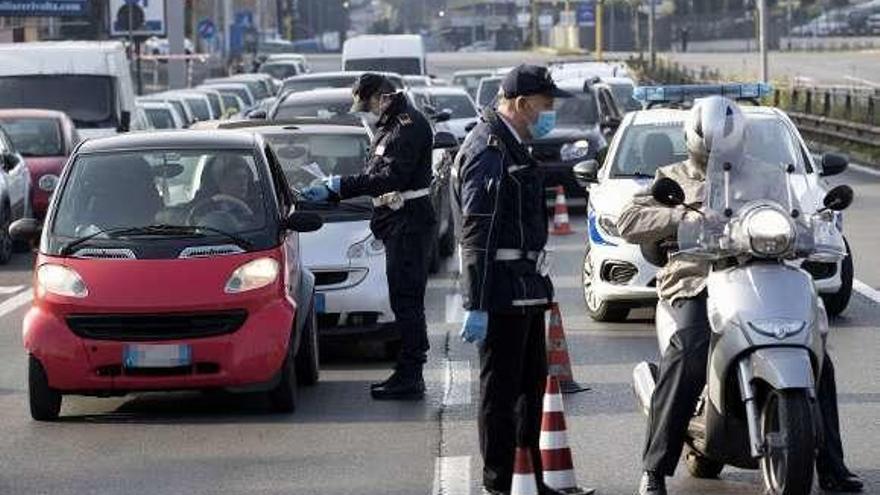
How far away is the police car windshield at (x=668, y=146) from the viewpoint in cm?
1655

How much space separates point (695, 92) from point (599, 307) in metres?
2.61

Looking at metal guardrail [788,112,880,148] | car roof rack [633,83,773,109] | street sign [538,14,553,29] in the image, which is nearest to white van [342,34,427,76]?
metal guardrail [788,112,880,148]

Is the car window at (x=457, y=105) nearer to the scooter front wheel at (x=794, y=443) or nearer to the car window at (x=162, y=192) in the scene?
the car window at (x=162, y=192)

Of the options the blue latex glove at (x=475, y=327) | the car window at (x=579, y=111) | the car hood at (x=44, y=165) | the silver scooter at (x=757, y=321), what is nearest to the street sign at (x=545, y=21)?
the car window at (x=579, y=111)

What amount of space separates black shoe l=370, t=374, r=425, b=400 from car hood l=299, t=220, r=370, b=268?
1.85 metres

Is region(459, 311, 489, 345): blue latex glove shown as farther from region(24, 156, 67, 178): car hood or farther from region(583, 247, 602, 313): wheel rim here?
region(24, 156, 67, 178): car hood

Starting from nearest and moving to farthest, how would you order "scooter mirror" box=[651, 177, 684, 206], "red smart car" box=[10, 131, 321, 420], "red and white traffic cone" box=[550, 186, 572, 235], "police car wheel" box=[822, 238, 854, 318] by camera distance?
"scooter mirror" box=[651, 177, 684, 206]
"red smart car" box=[10, 131, 321, 420]
"police car wheel" box=[822, 238, 854, 318]
"red and white traffic cone" box=[550, 186, 572, 235]

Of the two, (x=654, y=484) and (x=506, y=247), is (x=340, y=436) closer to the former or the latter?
(x=506, y=247)

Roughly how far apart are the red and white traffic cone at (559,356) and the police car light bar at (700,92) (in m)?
4.05

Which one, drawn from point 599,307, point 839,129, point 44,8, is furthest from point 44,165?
point 44,8

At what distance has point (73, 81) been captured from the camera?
30.0m

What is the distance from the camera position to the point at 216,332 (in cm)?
1175

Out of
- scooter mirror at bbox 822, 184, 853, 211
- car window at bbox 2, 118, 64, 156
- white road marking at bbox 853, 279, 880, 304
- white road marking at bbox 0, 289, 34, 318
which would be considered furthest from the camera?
car window at bbox 2, 118, 64, 156

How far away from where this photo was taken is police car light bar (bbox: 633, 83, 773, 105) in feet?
55.5
